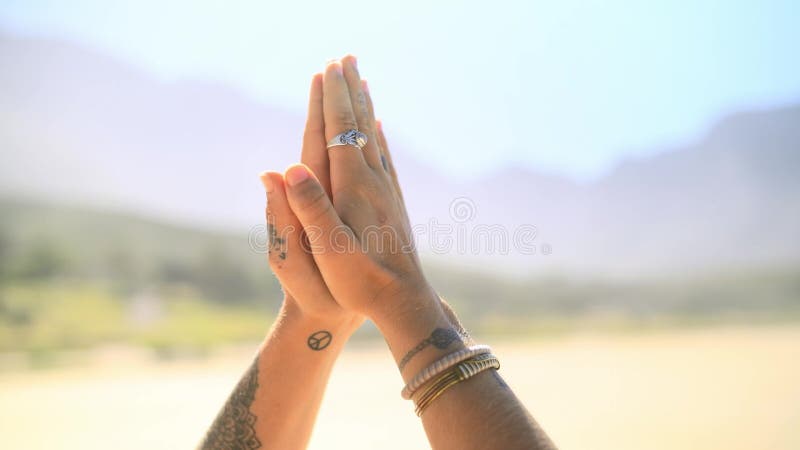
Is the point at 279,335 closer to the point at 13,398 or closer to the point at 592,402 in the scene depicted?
the point at 592,402

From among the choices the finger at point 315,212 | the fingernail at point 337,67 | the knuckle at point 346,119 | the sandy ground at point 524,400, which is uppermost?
the sandy ground at point 524,400

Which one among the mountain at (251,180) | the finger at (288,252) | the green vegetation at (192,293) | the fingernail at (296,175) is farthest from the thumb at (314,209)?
the mountain at (251,180)

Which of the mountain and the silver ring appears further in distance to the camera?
the mountain

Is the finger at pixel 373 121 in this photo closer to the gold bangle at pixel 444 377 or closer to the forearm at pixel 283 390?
the forearm at pixel 283 390

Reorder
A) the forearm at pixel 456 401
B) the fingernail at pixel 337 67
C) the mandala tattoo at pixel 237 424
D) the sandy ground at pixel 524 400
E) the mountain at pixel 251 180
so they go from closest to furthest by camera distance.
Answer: the forearm at pixel 456 401 → the mandala tattoo at pixel 237 424 → the fingernail at pixel 337 67 → the sandy ground at pixel 524 400 → the mountain at pixel 251 180

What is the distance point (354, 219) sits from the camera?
1.29m

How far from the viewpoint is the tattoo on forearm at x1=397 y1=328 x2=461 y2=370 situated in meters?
1.00

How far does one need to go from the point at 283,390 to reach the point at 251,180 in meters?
27.1

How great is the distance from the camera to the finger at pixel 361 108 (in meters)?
1.49

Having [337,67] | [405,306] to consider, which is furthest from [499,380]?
[337,67]

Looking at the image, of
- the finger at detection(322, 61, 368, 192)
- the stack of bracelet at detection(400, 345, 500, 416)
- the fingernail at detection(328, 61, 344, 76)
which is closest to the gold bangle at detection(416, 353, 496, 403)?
the stack of bracelet at detection(400, 345, 500, 416)

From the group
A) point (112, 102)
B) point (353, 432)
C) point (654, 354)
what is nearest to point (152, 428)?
point (353, 432)

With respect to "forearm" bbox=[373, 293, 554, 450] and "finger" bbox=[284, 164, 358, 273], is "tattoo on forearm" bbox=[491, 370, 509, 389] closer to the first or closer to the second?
"forearm" bbox=[373, 293, 554, 450]

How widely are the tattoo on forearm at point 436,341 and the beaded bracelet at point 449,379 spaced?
5 centimetres
